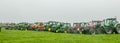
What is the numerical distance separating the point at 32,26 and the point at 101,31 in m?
20.2

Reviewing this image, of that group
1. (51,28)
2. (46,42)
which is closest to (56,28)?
(51,28)

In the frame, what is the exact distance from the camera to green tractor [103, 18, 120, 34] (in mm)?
30719

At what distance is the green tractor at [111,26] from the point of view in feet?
101

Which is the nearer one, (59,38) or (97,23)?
(59,38)

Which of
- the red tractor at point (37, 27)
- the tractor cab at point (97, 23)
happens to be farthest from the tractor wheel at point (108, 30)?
the red tractor at point (37, 27)

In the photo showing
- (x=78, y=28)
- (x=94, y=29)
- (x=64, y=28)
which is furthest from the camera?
(x=64, y=28)

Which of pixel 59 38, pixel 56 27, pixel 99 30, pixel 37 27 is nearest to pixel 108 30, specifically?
pixel 99 30

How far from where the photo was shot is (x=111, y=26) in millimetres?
31047

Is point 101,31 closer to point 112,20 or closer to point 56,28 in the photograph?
point 112,20

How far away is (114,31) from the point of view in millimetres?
31016

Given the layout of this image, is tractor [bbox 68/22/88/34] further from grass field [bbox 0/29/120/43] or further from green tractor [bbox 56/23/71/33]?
grass field [bbox 0/29/120/43]

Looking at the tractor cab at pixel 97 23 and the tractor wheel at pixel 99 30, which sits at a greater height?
the tractor cab at pixel 97 23

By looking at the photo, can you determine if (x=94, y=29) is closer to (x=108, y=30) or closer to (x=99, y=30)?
(x=99, y=30)

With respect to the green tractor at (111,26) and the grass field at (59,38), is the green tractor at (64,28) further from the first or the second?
the grass field at (59,38)
